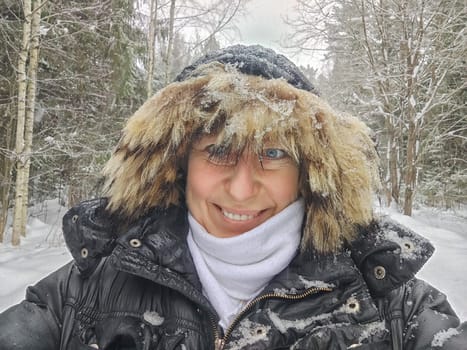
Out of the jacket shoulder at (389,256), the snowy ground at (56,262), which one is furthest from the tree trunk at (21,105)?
the jacket shoulder at (389,256)

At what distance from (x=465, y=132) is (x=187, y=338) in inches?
→ 449

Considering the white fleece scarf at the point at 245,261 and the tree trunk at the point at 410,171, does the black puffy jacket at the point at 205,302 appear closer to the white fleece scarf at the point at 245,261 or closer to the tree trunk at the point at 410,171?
the white fleece scarf at the point at 245,261

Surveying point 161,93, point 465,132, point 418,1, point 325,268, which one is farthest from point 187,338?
point 465,132

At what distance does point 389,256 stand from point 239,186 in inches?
19.8

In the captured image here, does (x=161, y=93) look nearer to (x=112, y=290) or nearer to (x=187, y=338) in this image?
(x=112, y=290)

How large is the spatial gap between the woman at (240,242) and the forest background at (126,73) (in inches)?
215

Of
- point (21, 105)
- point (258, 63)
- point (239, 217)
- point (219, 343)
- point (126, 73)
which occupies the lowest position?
point (219, 343)

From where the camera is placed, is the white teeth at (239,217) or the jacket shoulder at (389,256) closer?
the jacket shoulder at (389,256)

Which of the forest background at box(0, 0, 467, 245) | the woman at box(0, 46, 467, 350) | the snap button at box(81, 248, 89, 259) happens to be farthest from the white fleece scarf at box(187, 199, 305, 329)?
the forest background at box(0, 0, 467, 245)

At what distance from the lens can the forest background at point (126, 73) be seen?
687cm

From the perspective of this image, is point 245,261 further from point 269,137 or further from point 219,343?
point 269,137

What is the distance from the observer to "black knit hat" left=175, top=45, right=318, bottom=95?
1.30m

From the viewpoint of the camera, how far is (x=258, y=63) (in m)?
1.30

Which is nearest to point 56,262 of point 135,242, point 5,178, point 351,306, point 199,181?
point 5,178
